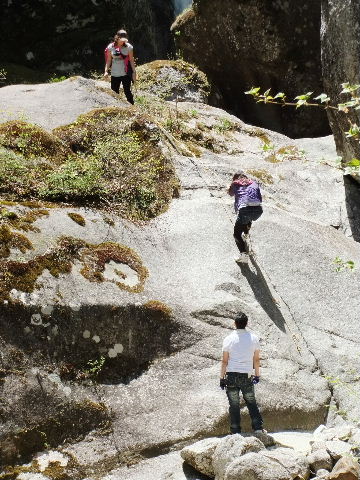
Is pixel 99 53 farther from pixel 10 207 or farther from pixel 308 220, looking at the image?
pixel 10 207

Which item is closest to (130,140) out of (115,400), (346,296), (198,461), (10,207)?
(10,207)

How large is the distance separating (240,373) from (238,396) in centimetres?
31

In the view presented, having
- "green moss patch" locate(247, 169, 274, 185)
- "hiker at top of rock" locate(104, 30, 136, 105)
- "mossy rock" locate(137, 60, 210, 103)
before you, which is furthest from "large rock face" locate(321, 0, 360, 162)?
"mossy rock" locate(137, 60, 210, 103)

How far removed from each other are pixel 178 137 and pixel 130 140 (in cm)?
265

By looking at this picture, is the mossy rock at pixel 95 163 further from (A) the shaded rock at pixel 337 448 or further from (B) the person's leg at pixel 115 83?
(A) the shaded rock at pixel 337 448

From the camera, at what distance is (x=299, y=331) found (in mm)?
11086

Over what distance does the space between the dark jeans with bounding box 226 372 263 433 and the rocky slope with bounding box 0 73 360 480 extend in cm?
50

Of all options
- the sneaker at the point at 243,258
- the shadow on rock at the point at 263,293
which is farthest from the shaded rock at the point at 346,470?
the sneaker at the point at 243,258

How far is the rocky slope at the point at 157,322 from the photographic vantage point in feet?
28.3

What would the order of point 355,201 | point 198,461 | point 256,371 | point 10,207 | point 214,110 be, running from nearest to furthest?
point 198,461, point 256,371, point 10,207, point 355,201, point 214,110

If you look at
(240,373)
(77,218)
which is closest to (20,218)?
(77,218)

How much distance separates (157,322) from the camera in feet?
32.9

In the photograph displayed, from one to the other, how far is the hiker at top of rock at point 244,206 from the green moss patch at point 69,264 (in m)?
1.98

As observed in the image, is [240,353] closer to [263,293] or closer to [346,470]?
[346,470]
